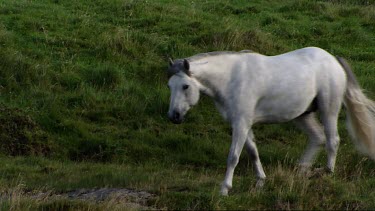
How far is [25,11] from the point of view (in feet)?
54.1

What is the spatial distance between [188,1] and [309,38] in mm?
3366

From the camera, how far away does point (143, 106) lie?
13.1 m

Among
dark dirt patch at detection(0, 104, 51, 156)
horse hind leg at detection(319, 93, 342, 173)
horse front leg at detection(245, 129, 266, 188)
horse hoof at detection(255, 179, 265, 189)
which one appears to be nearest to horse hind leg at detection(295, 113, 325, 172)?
horse hind leg at detection(319, 93, 342, 173)

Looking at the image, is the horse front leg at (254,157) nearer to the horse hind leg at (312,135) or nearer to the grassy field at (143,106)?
the grassy field at (143,106)

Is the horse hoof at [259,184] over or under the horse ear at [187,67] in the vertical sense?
under

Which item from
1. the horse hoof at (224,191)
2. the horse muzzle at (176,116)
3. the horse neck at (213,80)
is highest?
the horse neck at (213,80)

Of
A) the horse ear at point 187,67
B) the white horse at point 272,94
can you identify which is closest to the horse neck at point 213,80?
the white horse at point 272,94

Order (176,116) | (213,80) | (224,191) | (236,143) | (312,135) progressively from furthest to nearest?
(312,135) < (213,80) < (236,143) < (176,116) < (224,191)

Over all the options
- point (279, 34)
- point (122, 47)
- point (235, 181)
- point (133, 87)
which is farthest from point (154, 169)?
point (279, 34)

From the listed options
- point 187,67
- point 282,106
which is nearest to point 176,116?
point 187,67

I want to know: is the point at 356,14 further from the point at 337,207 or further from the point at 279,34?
the point at 337,207

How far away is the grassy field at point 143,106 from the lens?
906 centimetres

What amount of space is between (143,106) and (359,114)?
12.5 feet

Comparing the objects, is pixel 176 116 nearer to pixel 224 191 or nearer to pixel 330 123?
pixel 224 191
